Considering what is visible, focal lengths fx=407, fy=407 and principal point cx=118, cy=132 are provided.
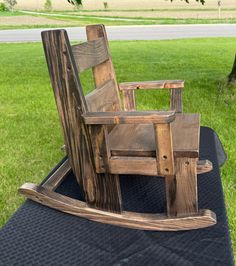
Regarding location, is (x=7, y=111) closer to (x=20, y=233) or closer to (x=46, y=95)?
(x=46, y=95)

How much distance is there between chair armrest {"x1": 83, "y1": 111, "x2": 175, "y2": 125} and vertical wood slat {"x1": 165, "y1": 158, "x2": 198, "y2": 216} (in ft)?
1.06

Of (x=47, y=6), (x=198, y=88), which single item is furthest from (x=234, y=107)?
(x=47, y=6)

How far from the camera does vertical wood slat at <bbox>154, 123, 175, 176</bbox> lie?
2240 mm

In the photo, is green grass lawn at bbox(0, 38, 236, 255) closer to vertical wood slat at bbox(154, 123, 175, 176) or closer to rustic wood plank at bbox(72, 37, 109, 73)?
vertical wood slat at bbox(154, 123, 175, 176)

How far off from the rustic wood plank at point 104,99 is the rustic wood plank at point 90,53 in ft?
0.62

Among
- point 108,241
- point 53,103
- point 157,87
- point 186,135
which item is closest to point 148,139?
point 186,135

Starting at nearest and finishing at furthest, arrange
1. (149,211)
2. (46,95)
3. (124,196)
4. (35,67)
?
1. (149,211)
2. (124,196)
3. (46,95)
4. (35,67)

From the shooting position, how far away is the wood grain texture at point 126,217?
2.39 m

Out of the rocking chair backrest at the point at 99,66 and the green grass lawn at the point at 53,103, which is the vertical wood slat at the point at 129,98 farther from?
the green grass lawn at the point at 53,103

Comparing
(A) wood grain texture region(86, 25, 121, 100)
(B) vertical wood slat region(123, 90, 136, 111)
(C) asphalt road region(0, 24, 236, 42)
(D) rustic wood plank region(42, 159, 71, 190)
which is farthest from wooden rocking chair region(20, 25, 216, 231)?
(C) asphalt road region(0, 24, 236, 42)

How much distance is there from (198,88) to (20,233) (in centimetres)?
508

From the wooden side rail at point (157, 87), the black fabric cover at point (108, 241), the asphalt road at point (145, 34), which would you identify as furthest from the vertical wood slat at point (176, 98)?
the asphalt road at point (145, 34)

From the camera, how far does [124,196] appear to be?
285cm

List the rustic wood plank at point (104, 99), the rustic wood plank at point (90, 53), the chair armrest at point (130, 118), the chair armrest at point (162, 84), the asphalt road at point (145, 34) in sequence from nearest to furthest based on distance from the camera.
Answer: the chair armrest at point (130, 118), the rustic wood plank at point (90, 53), the rustic wood plank at point (104, 99), the chair armrest at point (162, 84), the asphalt road at point (145, 34)
